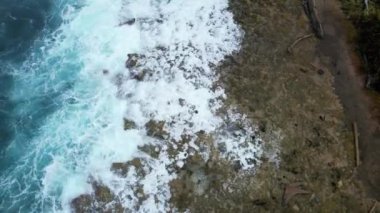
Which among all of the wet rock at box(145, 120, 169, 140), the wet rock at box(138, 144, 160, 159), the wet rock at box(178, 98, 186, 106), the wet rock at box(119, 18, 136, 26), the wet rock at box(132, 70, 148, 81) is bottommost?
the wet rock at box(138, 144, 160, 159)

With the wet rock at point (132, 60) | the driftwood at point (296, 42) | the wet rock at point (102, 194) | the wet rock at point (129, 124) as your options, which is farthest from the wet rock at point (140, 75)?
the driftwood at point (296, 42)

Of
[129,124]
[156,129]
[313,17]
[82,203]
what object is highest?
[313,17]

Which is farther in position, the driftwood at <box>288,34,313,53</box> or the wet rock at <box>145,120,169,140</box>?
the driftwood at <box>288,34,313,53</box>

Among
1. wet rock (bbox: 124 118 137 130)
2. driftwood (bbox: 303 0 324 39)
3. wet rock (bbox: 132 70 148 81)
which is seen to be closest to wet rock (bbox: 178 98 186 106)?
wet rock (bbox: 132 70 148 81)

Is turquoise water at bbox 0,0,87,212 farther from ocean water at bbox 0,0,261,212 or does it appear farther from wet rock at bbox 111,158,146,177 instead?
wet rock at bbox 111,158,146,177

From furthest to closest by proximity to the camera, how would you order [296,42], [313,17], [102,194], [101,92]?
1. [313,17]
2. [296,42]
3. [101,92]
4. [102,194]

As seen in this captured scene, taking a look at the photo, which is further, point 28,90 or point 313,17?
point 313,17

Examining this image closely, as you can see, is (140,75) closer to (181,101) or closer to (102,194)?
(181,101)

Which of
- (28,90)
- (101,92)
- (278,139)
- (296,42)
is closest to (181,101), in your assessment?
(101,92)
